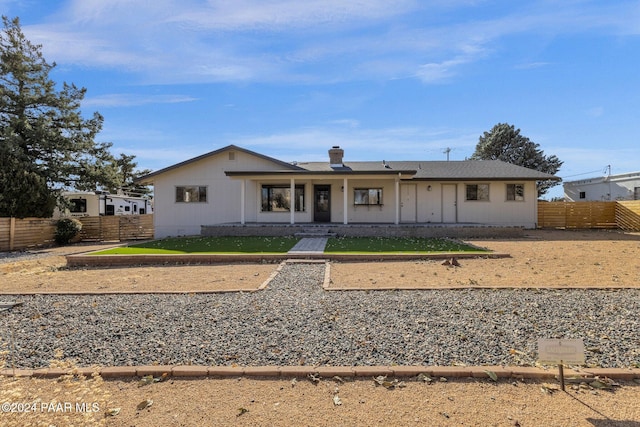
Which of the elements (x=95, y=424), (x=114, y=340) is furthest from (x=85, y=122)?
(x=95, y=424)

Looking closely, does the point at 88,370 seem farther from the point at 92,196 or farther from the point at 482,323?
the point at 92,196

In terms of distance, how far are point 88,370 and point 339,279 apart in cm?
501

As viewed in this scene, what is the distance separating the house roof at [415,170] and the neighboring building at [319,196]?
69mm

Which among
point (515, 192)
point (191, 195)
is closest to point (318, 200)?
point (191, 195)

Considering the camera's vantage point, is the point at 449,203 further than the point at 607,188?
No

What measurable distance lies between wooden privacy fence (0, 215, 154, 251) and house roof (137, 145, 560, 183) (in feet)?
9.00

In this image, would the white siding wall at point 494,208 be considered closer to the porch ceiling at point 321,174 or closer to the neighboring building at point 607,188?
the porch ceiling at point 321,174

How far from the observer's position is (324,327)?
4.61 metres

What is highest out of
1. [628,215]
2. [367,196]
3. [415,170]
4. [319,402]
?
[415,170]

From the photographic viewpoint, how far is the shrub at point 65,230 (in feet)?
60.4

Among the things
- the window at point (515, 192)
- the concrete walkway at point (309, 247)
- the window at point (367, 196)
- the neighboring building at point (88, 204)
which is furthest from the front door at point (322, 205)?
the neighboring building at point (88, 204)

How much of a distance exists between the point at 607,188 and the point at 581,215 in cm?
786

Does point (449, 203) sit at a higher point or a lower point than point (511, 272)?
higher

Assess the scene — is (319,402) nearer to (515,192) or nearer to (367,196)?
(367,196)
